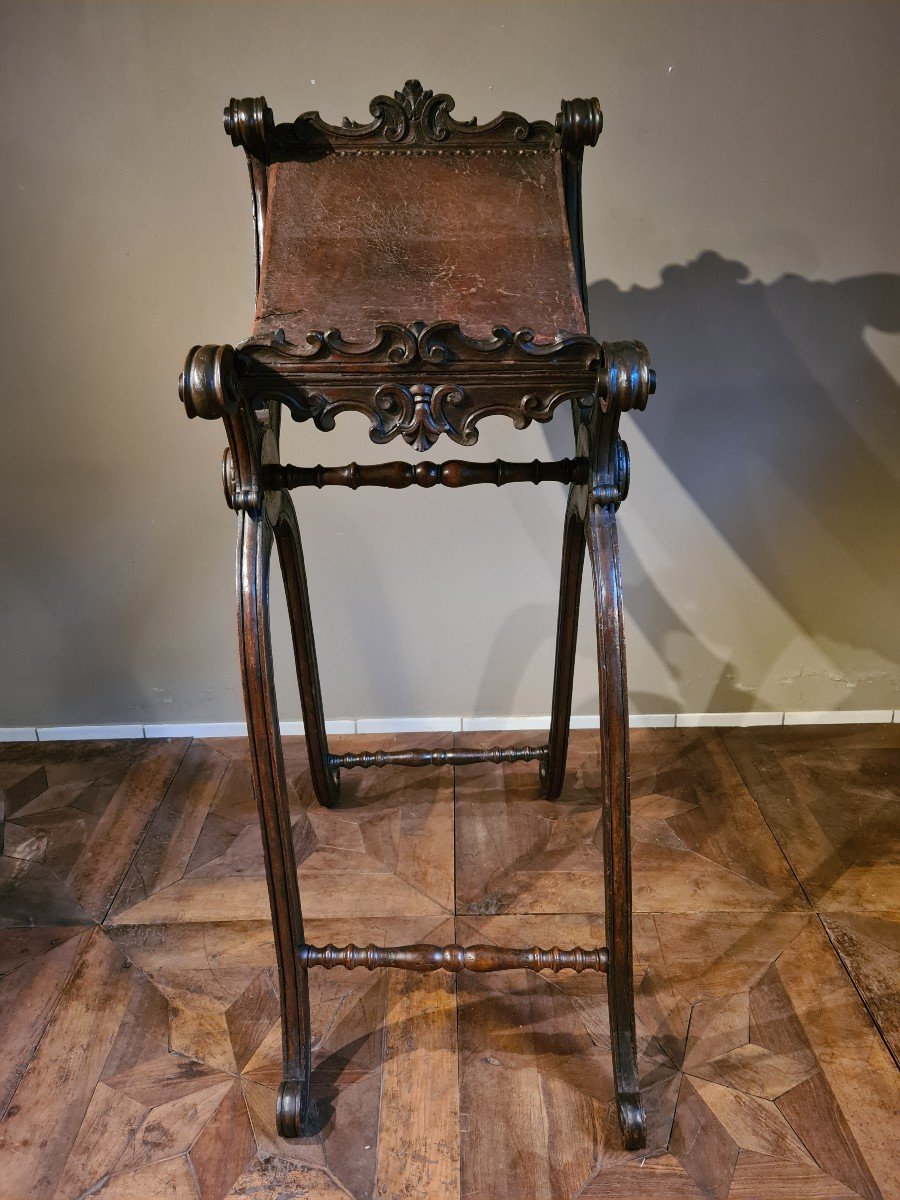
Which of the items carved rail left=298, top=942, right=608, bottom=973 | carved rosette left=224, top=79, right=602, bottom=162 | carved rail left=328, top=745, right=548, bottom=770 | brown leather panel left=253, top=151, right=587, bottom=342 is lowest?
carved rail left=328, top=745, right=548, bottom=770

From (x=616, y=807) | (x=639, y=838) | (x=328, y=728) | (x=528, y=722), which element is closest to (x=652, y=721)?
(x=528, y=722)

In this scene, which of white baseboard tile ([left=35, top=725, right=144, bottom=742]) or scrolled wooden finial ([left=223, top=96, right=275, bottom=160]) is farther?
white baseboard tile ([left=35, top=725, right=144, bottom=742])

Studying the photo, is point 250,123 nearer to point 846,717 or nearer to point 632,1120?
point 632,1120

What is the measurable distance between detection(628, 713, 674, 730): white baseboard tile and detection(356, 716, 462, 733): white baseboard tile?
52cm

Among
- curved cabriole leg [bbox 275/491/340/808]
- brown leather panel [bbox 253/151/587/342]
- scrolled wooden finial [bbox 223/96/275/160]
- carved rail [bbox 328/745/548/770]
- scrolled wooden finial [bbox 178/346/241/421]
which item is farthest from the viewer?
carved rail [bbox 328/745/548/770]

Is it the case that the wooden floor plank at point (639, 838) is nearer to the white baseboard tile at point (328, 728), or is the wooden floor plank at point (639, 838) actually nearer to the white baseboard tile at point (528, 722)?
the white baseboard tile at point (528, 722)

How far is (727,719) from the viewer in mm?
2484

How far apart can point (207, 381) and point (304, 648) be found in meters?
0.94

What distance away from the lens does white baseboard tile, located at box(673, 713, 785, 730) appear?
8.14ft

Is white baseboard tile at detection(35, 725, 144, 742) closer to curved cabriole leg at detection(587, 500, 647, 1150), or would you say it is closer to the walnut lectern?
the walnut lectern

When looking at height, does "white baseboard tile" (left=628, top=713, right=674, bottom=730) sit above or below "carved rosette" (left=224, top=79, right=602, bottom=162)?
below

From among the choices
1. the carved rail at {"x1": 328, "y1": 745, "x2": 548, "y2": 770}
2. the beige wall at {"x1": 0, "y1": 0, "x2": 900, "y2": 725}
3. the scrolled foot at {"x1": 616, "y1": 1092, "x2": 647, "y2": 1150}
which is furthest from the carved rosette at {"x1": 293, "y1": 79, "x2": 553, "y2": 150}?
the scrolled foot at {"x1": 616, "y1": 1092, "x2": 647, "y2": 1150}

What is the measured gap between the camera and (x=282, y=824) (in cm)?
134

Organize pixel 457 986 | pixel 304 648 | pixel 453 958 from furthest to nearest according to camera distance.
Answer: pixel 304 648, pixel 457 986, pixel 453 958
